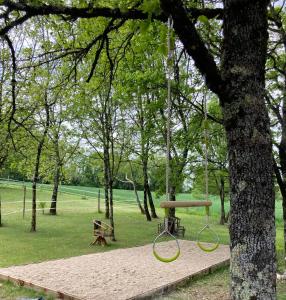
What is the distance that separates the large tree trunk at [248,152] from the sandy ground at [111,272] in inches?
178

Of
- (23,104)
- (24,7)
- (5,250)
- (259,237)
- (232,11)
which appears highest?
(23,104)

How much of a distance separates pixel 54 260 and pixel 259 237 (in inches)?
319

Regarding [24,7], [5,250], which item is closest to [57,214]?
[5,250]

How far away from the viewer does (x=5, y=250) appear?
11.2 meters

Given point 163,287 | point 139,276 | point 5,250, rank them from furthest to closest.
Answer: point 5,250
point 139,276
point 163,287

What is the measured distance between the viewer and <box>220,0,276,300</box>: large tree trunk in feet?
8.41

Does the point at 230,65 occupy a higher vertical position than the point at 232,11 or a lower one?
lower

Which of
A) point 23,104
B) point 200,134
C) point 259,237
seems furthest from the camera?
point 23,104

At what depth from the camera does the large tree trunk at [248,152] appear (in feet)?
8.41

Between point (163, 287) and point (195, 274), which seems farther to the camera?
point (195, 274)

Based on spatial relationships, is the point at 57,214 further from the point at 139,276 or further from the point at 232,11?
the point at 232,11

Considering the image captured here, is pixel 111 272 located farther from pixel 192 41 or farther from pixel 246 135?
pixel 192 41

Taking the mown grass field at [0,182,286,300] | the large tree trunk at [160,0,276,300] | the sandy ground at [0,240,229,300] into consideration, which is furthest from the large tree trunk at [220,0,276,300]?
the mown grass field at [0,182,286,300]

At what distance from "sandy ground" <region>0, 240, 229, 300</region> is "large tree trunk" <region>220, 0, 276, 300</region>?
452cm
